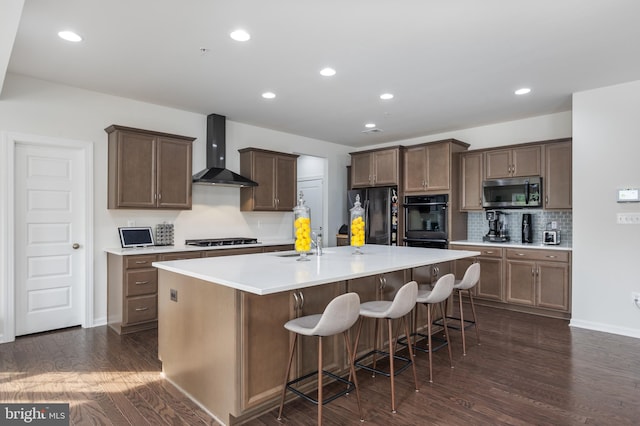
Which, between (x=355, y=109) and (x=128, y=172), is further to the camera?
(x=355, y=109)

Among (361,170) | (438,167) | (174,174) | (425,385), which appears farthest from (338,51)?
(361,170)

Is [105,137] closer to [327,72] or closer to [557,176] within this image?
[327,72]

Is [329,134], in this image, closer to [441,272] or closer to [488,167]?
[488,167]

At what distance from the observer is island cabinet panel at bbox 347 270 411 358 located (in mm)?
A: 2939

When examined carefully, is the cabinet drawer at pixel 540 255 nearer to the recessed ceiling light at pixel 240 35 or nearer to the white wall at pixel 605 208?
the white wall at pixel 605 208

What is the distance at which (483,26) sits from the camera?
107 inches

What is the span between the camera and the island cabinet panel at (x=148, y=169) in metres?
4.15

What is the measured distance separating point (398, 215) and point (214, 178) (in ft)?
9.77

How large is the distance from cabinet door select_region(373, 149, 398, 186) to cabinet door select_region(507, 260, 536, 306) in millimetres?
2183

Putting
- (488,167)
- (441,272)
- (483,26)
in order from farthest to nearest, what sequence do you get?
(488,167) → (441,272) → (483,26)

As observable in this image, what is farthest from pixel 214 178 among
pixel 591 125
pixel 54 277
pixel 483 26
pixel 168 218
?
pixel 591 125

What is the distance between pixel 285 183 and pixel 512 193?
3305 mm

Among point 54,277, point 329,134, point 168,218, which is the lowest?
point 54,277

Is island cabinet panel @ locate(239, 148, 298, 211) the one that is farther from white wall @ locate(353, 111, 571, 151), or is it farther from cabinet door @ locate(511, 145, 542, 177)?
cabinet door @ locate(511, 145, 542, 177)
